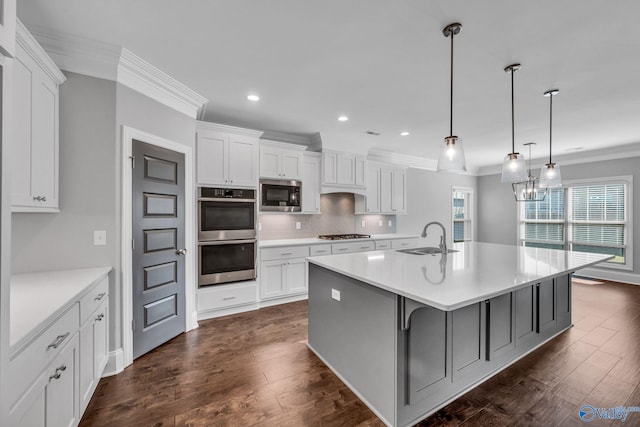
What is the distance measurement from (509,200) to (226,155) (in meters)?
6.86

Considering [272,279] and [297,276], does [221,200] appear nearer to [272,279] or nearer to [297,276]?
[272,279]

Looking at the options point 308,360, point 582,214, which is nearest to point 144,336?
point 308,360

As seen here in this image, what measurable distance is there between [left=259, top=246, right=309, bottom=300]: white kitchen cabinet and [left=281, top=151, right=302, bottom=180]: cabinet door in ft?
3.62

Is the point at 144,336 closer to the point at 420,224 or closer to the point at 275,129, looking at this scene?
the point at 275,129

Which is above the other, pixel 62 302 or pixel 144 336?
pixel 62 302

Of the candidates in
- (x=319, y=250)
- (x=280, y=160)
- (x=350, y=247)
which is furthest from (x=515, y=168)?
(x=280, y=160)

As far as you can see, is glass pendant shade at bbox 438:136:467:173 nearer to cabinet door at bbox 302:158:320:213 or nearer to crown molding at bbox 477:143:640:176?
cabinet door at bbox 302:158:320:213

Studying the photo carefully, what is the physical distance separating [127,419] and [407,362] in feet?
6.06

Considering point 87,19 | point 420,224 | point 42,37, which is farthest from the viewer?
point 420,224

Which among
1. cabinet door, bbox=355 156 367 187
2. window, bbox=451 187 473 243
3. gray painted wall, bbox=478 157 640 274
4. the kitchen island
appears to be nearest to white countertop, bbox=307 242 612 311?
the kitchen island

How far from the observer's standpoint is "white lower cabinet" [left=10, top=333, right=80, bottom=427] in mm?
A: 1080

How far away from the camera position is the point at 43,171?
6.13 ft

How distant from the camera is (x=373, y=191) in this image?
5.23 m

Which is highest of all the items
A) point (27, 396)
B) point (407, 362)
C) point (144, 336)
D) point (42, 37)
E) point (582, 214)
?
point (42, 37)
